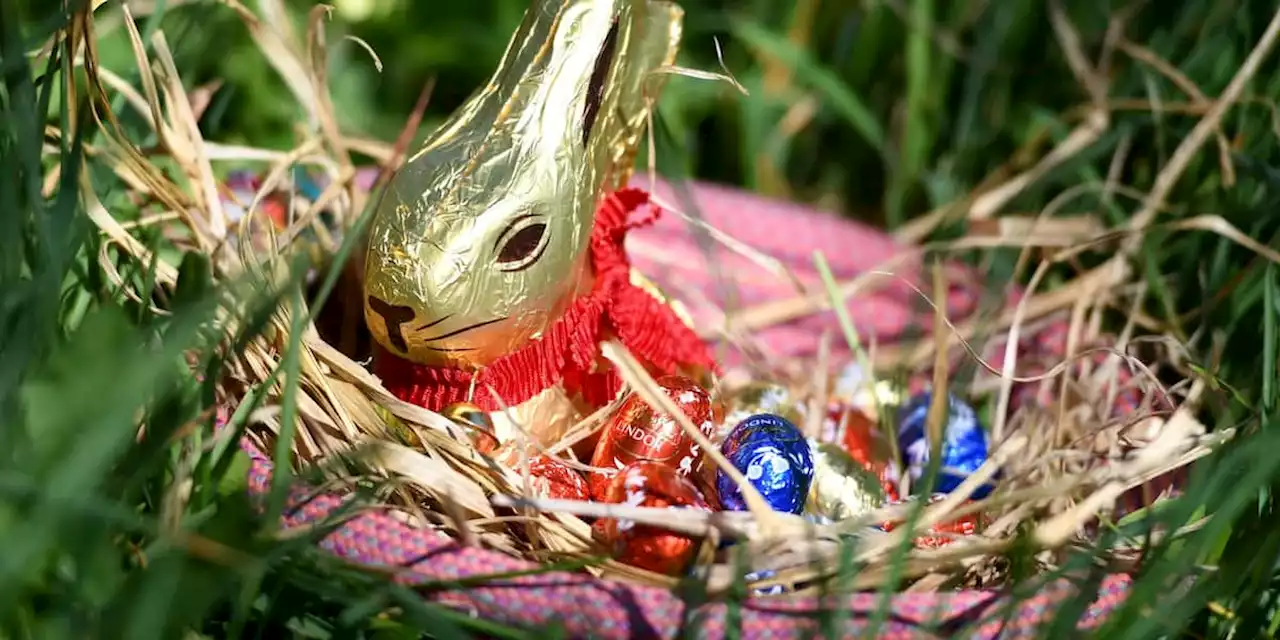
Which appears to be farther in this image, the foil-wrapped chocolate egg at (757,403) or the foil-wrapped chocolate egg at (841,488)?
the foil-wrapped chocolate egg at (757,403)

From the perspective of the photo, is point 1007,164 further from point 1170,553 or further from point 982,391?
point 1170,553

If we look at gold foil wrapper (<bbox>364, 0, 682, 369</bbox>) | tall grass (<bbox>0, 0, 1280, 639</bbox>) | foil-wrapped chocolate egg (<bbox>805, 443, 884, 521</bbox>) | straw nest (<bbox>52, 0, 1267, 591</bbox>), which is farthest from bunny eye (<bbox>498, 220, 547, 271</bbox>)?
foil-wrapped chocolate egg (<bbox>805, 443, 884, 521</bbox>)

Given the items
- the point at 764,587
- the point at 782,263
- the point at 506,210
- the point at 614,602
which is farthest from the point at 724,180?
the point at 614,602

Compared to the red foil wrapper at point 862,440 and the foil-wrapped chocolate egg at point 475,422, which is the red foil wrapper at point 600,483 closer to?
the foil-wrapped chocolate egg at point 475,422

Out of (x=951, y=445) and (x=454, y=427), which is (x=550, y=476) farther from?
(x=951, y=445)

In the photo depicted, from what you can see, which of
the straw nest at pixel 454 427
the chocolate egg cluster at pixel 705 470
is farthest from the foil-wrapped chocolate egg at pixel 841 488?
the straw nest at pixel 454 427

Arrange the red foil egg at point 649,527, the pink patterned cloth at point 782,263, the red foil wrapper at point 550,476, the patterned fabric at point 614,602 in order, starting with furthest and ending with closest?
the pink patterned cloth at point 782,263
the red foil wrapper at point 550,476
the red foil egg at point 649,527
the patterned fabric at point 614,602

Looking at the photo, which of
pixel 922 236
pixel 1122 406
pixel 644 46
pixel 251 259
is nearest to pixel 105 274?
pixel 251 259
